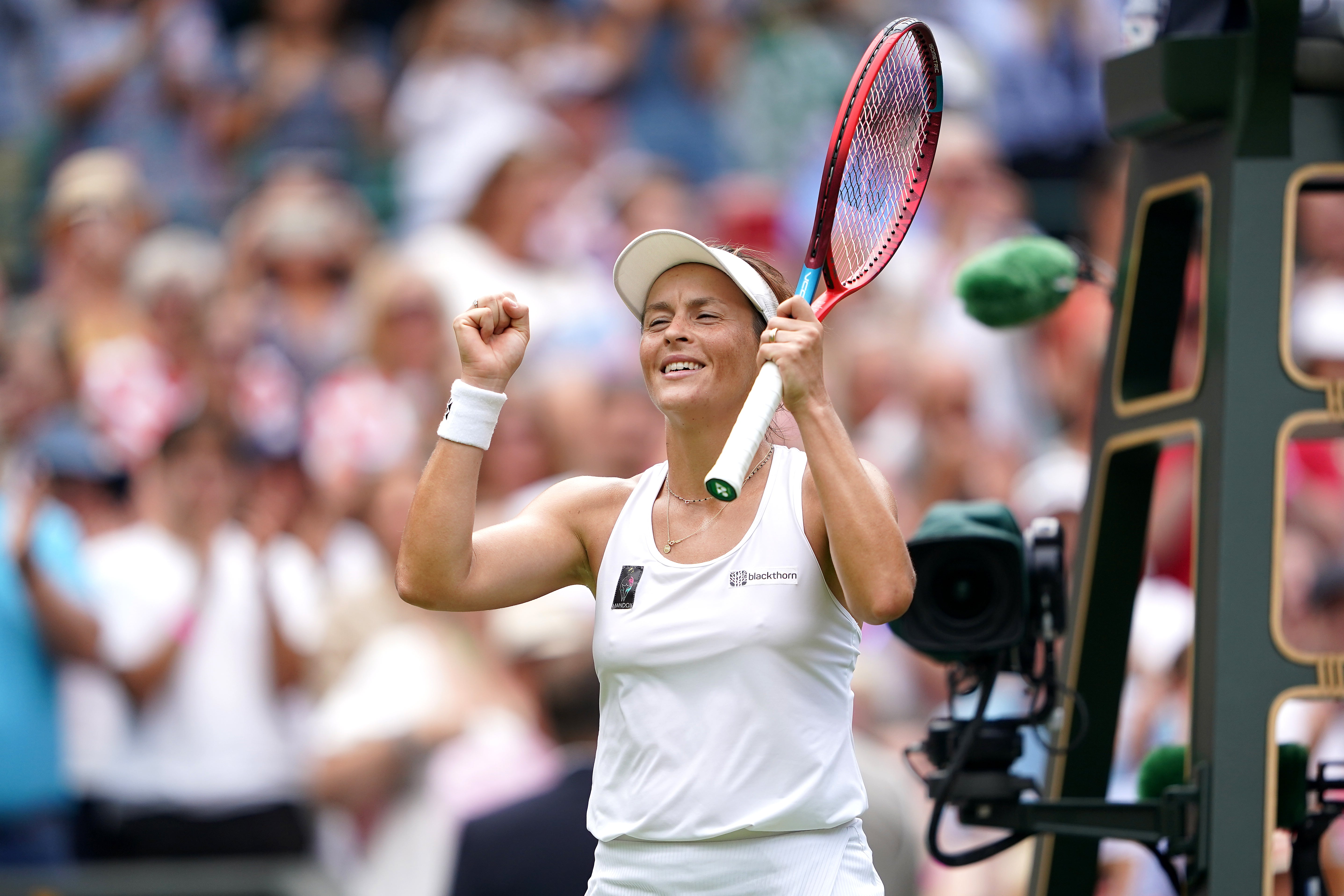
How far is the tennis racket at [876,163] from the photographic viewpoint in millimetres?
2857

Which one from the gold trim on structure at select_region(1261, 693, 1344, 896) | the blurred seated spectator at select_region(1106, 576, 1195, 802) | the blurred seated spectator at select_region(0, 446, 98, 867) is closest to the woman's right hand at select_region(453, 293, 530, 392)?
the gold trim on structure at select_region(1261, 693, 1344, 896)

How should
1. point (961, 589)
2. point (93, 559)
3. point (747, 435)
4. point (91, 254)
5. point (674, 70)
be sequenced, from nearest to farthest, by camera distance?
1. point (747, 435)
2. point (961, 589)
3. point (93, 559)
4. point (91, 254)
5. point (674, 70)

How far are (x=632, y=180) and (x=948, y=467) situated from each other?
7.75 ft

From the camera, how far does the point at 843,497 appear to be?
2551 millimetres

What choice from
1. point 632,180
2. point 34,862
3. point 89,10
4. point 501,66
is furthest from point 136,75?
point 34,862

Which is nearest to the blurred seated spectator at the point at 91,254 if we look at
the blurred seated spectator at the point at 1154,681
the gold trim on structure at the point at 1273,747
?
the blurred seated spectator at the point at 1154,681

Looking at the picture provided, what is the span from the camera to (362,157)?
9.38 metres

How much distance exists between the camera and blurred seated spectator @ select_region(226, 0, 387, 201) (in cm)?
904

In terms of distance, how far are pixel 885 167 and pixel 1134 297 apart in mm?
651

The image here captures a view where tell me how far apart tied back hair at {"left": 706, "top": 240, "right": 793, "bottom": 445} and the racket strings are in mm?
112

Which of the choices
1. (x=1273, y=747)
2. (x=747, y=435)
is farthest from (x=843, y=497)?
(x=1273, y=747)

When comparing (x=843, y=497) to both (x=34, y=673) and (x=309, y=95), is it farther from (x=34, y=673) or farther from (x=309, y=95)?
(x=309, y=95)

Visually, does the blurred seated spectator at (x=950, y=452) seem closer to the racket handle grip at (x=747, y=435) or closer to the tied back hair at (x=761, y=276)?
the tied back hair at (x=761, y=276)

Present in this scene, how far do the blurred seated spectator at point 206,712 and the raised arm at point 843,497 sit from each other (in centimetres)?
361
